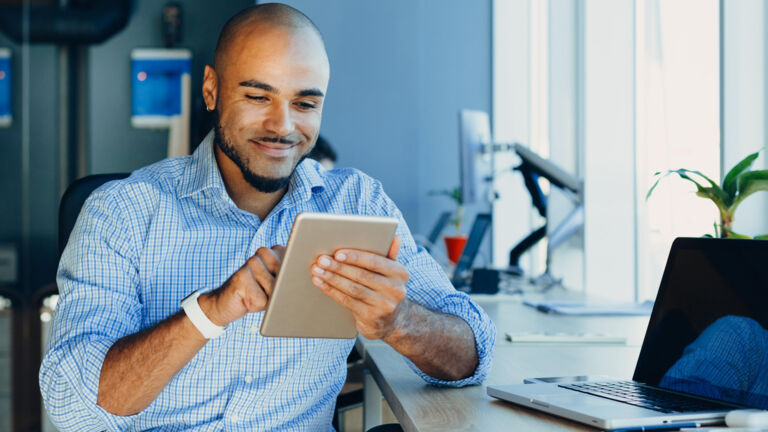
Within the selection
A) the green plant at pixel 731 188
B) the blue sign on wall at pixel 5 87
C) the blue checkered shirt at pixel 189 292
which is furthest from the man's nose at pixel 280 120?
the blue sign on wall at pixel 5 87

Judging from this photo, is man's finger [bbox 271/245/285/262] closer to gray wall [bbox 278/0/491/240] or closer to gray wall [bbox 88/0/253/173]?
gray wall [bbox 278/0/491/240]

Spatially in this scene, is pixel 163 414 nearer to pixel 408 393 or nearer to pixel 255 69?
pixel 408 393

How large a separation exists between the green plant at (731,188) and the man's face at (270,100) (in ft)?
2.49

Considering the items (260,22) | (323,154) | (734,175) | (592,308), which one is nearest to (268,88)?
(260,22)

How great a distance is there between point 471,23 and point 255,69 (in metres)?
3.88

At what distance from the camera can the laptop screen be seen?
100 cm

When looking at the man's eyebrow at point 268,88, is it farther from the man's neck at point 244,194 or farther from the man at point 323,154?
the man at point 323,154

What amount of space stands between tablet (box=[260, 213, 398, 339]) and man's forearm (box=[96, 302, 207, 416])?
0.47ft

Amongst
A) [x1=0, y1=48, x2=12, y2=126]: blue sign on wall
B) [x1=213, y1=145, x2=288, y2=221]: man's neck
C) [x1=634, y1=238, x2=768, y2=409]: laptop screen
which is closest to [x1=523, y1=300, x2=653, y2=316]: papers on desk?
[x1=634, y1=238, x2=768, y2=409]: laptop screen

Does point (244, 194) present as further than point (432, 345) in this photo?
Yes

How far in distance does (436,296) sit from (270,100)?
489 mm

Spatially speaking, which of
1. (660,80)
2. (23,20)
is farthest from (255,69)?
(23,20)

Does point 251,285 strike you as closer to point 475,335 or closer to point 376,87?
point 475,335

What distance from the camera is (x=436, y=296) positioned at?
1.44 meters
